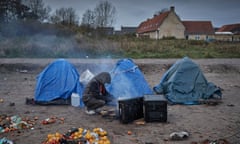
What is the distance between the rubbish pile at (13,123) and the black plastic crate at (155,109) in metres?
3.03

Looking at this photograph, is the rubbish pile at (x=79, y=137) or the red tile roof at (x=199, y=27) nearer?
the rubbish pile at (x=79, y=137)

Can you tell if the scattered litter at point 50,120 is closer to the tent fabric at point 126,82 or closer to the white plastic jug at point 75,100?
the white plastic jug at point 75,100

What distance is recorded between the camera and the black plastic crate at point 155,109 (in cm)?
632

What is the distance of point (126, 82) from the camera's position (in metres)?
8.37

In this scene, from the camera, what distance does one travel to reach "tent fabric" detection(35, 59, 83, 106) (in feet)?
27.6

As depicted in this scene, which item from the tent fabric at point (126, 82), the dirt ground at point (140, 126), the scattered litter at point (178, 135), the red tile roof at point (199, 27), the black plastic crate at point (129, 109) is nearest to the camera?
the scattered litter at point (178, 135)

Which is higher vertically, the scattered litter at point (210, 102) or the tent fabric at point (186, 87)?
the tent fabric at point (186, 87)

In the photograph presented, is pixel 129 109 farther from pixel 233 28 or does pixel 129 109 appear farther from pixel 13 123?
pixel 233 28

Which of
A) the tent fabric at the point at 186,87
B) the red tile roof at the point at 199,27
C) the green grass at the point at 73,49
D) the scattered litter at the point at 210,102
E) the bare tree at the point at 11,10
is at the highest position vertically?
the red tile roof at the point at 199,27

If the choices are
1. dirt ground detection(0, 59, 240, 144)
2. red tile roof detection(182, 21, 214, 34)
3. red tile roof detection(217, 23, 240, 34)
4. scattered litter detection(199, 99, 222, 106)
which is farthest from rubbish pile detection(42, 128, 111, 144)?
red tile roof detection(217, 23, 240, 34)

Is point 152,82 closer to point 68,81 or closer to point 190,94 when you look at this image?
point 190,94

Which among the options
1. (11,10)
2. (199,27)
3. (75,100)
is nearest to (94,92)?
(75,100)

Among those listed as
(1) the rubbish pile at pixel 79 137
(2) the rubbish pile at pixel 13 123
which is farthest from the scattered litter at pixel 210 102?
(2) the rubbish pile at pixel 13 123

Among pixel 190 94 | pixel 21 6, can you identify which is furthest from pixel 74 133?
pixel 21 6
